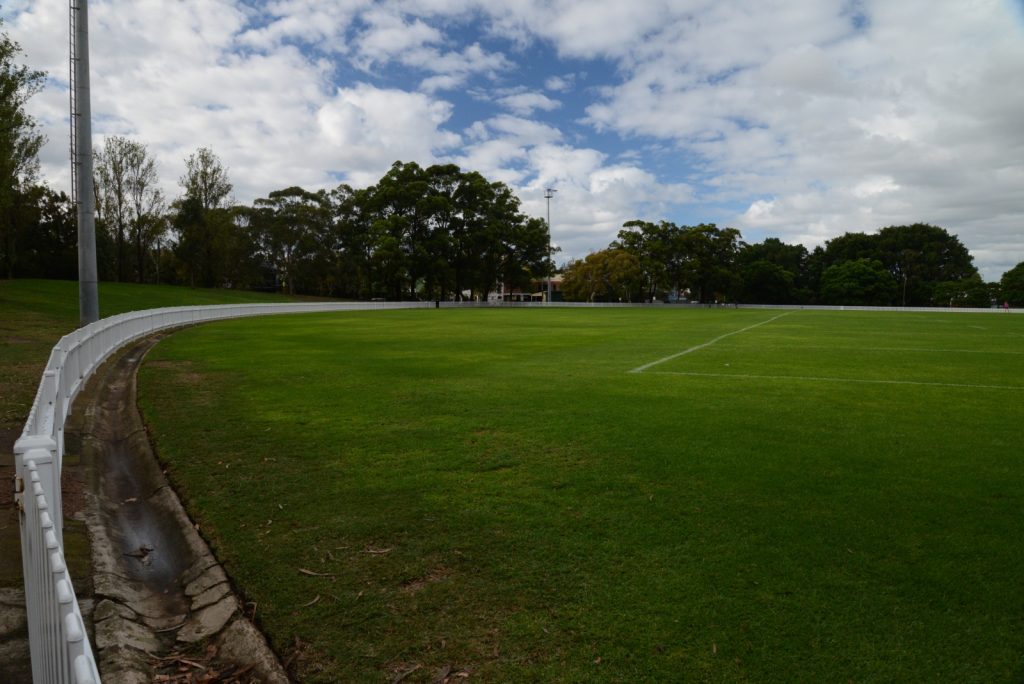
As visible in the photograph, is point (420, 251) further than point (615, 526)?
Yes

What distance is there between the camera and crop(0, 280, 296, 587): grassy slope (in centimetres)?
699

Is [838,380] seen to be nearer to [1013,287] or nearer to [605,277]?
[605,277]

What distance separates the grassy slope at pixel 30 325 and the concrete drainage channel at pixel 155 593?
1.60 ft

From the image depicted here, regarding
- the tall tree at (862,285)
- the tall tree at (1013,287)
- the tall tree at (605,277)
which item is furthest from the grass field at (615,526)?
the tall tree at (862,285)

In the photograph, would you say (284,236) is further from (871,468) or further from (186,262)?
(871,468)

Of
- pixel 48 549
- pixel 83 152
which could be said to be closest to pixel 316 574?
pixel 48 549

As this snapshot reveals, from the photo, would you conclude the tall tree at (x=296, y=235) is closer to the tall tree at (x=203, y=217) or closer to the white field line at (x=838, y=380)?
the tall tree at (x=203, y=217)

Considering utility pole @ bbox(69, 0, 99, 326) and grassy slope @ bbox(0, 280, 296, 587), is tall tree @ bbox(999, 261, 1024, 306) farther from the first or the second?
utility pole @ bbox(69, 0, 99, 326)

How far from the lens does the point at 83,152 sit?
625 inches

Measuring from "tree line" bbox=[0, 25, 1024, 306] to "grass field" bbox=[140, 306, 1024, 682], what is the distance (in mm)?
55351

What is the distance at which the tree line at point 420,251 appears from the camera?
216 feet

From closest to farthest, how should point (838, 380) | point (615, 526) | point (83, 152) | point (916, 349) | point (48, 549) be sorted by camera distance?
point (48, 549) → point (615, 526) → point (838, 380) → point (83, 152) → point (916, 349)

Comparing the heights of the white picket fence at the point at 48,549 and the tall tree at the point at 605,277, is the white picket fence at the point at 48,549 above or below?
below

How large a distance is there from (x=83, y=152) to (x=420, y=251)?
54.4 metres
